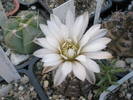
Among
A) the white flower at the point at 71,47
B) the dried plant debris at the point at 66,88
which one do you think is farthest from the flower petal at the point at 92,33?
the dried plant debris at the point at 66,88

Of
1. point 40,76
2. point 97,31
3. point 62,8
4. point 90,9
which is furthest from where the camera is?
point 90,9

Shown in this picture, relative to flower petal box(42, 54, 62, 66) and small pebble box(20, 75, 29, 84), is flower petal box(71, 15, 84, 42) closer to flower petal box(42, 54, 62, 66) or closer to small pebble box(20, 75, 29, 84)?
flower petal box(42, 54, 62, 66)

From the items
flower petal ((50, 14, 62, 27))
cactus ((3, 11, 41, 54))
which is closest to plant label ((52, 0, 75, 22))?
cactus ((3, 11, 41, 54))

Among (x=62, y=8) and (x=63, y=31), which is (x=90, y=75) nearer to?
(x=63, y=31)

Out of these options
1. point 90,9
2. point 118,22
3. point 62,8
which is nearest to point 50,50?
point 62,8

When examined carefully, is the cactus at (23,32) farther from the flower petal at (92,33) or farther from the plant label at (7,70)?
the flower petal at (92,33)

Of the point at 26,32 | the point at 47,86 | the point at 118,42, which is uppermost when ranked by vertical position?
the point at 26,32

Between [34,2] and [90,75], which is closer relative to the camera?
[90,75]
